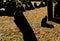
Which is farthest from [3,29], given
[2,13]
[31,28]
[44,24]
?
[2,13]

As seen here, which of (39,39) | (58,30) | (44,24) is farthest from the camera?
(44,24)

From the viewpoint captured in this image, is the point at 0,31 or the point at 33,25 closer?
the point at 0,31

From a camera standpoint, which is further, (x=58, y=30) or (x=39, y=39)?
(x=58, y=30)

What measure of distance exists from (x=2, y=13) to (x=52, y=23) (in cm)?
566

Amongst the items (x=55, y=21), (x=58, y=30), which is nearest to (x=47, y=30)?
(x=58, y=30)

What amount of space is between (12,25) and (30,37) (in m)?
2.72

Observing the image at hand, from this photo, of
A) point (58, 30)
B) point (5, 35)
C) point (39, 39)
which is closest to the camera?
point (39, 39)

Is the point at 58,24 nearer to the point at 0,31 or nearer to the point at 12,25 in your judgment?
the point at 12,25

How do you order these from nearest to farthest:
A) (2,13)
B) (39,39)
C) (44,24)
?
1. (39,39)
2. (44,24)
3. (2,13)

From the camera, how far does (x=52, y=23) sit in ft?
36.9

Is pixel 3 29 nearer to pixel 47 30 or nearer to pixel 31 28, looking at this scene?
pixel 31 28

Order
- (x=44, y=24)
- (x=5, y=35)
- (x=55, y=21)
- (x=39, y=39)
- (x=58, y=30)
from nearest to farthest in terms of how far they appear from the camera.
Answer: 1. (x=39, y=39)
2. (x=5, y=35)
3. (x=58, y=30)
4. (x=44, y=24)
5. (x=55, y=21)

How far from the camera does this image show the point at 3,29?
10.3 meters

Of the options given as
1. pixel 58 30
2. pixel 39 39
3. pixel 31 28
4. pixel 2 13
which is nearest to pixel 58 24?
pixel 58 30
